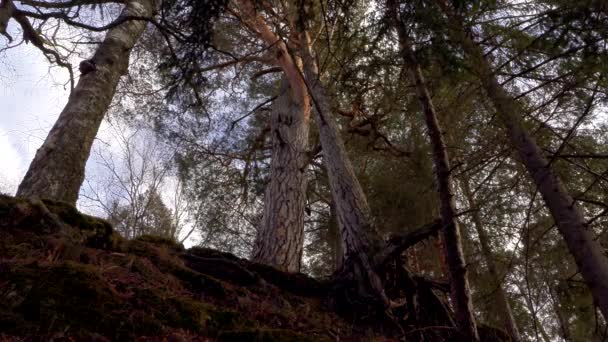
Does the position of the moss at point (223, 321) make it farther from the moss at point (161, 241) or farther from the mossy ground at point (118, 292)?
the moss at point (161, 241)

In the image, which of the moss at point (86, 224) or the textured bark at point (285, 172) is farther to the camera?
the textured bark at point (285, 172)

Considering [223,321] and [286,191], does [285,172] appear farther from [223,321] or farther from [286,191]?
[223,321]

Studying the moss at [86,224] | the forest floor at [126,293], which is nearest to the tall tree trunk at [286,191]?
the forest floor at [126,293]

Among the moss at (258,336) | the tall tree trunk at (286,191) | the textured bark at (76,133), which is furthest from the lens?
the tall tree trunk at (286,191)

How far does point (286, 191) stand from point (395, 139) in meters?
3.23

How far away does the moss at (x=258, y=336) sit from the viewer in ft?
5.72

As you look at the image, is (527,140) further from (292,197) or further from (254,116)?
(254,116)

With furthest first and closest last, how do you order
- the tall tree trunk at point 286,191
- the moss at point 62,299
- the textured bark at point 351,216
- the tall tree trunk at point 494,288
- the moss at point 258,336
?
the tall tree trunk at point 494,288, the tall tree trunk at point 286,191, the textured bark at point 351,216, the moss at point 258,336, the moss at point 62,299

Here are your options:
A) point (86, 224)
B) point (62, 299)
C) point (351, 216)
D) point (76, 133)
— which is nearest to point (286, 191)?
point (351, 216)

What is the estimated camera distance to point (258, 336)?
1.77m

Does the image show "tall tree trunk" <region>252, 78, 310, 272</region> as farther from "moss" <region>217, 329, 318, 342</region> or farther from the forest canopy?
"moss" <region>217, 329, 318, 342</region>

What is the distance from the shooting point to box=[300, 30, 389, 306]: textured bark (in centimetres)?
288

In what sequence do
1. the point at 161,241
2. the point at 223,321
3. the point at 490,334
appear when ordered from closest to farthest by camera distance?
the point at 223,321
the point at 490,334
the point at 161,241

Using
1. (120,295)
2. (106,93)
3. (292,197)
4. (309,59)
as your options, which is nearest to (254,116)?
(309,59)
